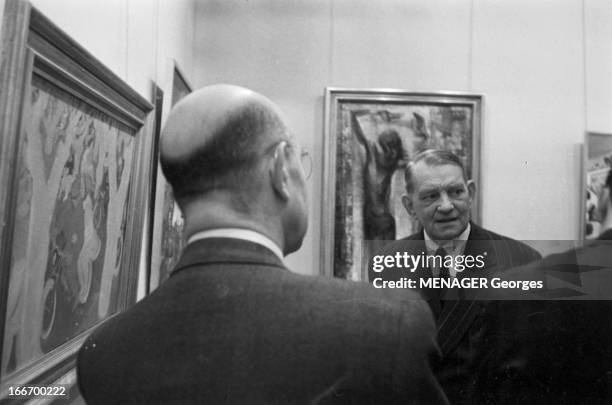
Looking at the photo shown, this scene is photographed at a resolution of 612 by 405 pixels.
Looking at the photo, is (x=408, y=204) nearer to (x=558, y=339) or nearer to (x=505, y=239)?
(x=505, y=239)

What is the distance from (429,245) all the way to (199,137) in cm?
62

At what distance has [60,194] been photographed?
99cm

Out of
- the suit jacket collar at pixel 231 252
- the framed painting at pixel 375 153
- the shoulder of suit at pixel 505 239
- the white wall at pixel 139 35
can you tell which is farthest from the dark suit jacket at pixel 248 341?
the white wall at pixel 139 35

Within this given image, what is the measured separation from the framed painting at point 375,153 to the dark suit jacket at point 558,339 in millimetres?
272

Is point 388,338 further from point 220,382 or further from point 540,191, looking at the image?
point 540,191

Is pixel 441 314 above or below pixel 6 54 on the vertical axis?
below

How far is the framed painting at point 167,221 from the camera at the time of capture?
3.66 ft

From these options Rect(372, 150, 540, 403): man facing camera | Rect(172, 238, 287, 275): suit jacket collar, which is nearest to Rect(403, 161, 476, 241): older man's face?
Rect(372, 150, 540, 403): man facing camera

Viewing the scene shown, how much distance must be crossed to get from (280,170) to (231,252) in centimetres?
19

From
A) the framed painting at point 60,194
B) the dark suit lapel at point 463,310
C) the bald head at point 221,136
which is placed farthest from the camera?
the dark suit lapel at point 463,310

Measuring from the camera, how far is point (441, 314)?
1.18 m

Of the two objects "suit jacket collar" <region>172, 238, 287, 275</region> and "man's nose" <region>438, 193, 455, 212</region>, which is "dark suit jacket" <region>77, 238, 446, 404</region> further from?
"man's nose" <region>438, 193, 455, 212</region>

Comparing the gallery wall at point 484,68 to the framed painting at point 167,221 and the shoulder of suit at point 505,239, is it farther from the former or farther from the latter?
the framed painting at point 167,221

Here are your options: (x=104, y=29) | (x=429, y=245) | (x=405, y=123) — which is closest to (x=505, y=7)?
(x=405, y=123)
